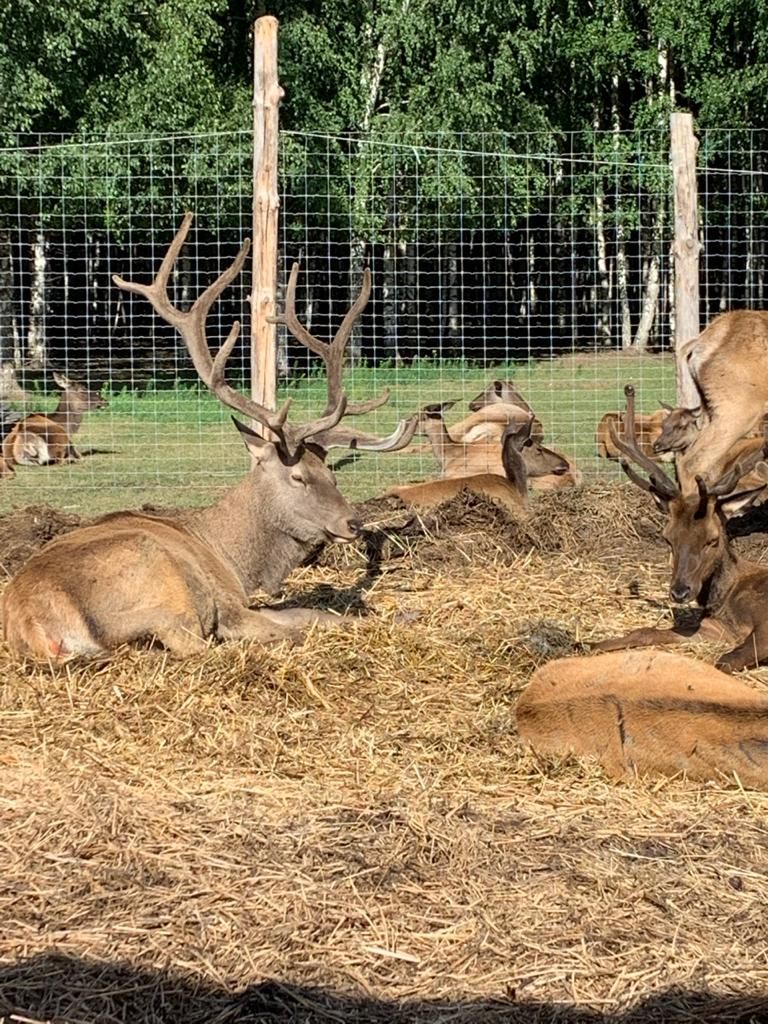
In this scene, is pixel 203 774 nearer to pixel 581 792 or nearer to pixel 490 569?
pixel 581 792

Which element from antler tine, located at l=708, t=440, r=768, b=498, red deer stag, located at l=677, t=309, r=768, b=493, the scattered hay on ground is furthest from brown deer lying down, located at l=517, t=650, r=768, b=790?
red deer stag, located at l=677, t=309, r=768, b=493

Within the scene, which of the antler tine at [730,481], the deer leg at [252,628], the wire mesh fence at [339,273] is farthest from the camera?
the wire mesh fence at [339,273]

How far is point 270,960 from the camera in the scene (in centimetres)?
378

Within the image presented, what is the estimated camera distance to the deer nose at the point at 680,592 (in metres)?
7.27

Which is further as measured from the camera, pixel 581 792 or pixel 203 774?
pixel 203 774

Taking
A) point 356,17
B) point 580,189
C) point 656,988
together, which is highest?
point 356,17

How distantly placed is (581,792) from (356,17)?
2614 cm

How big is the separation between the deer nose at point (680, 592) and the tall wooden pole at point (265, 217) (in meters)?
3.76

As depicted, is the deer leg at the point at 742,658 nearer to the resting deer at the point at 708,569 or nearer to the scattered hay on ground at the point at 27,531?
the resting deer at the point at 708,569

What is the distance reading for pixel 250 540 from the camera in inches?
303

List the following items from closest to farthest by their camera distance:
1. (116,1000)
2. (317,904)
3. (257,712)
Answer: (116,1000)
(317,904)
(257,712)

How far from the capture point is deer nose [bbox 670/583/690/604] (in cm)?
727

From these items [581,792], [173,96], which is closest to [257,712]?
[581,792]

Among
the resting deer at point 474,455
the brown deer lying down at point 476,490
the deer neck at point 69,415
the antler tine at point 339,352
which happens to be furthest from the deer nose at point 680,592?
the deer neck at point 69,415
